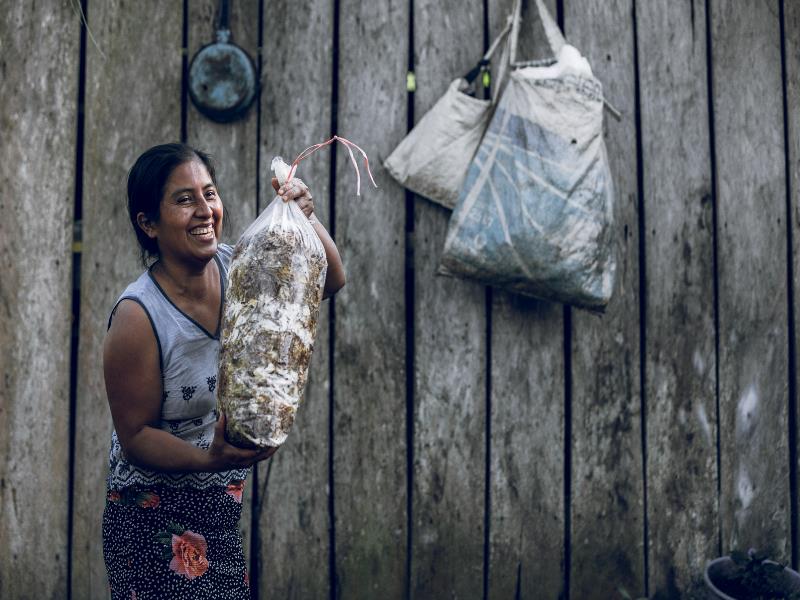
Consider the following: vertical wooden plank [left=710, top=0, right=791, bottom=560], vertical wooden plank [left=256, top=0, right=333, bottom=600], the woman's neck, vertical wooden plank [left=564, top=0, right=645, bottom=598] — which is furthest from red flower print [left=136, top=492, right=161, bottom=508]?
vertical wooden plank [left=710, top=0, right=791, bottom=560]

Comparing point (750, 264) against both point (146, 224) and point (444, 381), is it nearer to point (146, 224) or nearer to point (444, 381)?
point (444, 381)

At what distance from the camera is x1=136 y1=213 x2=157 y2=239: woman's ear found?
5.95ft

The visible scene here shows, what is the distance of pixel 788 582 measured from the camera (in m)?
2.57

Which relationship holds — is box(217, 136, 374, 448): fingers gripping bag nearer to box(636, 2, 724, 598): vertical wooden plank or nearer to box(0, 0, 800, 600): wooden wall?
box(0, 0, 800, 600): wooden wall

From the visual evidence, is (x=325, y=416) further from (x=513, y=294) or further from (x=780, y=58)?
(x=780, y=58)

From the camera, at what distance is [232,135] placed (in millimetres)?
2639

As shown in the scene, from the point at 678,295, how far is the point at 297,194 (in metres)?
1.49

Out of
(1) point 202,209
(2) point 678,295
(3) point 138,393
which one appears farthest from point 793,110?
(3) point 138,393

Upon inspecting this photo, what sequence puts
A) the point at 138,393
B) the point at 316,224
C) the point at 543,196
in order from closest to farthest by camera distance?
the point at 138,393 < the point at 316,224 < the point at 543,196

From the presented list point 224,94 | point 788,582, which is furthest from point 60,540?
point 788,582

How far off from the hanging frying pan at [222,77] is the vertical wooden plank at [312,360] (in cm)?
8

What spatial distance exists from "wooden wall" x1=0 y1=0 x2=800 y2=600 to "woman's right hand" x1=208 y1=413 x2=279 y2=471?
1042 millimetres

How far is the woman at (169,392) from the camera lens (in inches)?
67.5

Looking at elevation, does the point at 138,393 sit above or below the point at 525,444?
above
